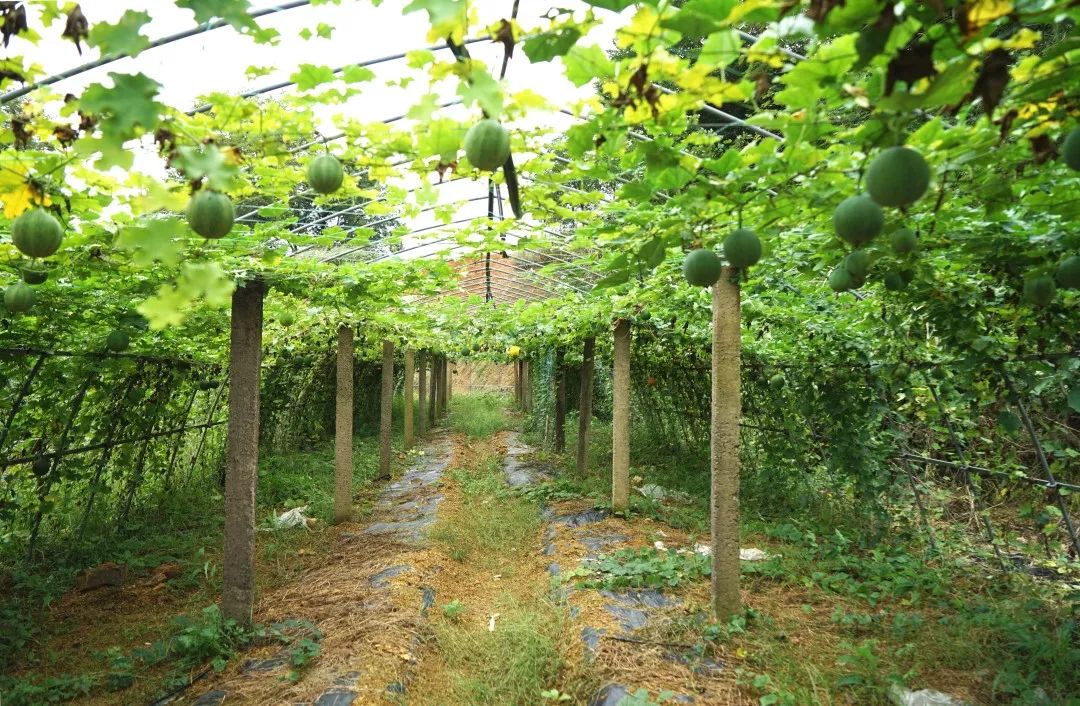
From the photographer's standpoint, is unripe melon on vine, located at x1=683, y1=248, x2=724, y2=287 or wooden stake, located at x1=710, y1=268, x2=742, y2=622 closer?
unripe melon on vine, located at x1=683, y1=248, x2=724, y2=287

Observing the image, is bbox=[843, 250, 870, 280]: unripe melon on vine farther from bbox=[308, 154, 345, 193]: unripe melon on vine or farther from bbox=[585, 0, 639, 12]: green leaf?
bbox=[308, 154, 345, 193]: unripe melon on vine

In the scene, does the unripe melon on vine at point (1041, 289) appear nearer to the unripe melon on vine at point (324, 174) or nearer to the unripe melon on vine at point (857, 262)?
the unripe melon on vine at point (857, 262)

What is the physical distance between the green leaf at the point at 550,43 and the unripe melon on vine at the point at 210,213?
0.84 metres

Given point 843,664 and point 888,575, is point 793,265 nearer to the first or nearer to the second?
Result: point 843,664

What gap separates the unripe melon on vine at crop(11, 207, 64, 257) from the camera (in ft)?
5.87

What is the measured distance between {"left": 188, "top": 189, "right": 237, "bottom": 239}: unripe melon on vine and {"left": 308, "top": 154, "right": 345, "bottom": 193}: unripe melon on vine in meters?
0.49

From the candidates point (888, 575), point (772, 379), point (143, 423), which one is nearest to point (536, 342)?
point (772, 379)

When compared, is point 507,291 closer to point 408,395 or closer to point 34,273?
point 408,395

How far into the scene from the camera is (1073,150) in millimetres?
1449

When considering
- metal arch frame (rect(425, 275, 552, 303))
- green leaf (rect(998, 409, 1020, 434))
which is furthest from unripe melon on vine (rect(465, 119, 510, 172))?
metal arch frame (rect(425, 275, 552, 303))

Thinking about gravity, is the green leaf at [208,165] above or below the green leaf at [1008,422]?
above

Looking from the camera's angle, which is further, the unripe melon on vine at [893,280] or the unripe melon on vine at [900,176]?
the unripe melon on vine at [893,280]

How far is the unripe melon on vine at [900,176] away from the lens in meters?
1.42

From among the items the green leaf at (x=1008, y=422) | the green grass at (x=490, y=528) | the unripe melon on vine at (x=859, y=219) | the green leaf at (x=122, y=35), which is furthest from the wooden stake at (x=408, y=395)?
the unripe melon on vine at (x=859, y=219)
